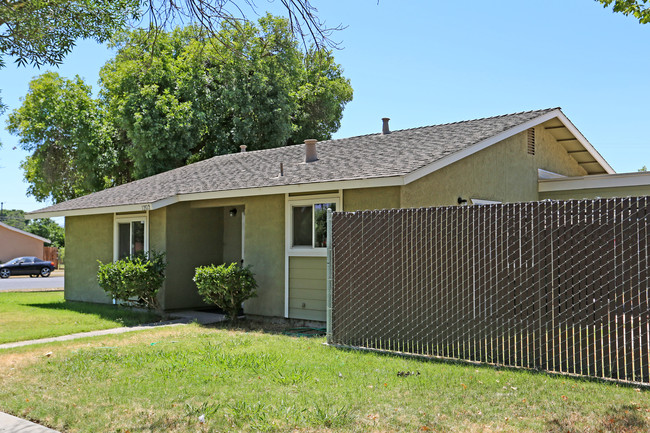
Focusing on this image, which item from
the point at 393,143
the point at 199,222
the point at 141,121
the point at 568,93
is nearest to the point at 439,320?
the point at 393,143

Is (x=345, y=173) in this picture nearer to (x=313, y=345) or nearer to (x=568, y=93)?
(x=313, y=345)

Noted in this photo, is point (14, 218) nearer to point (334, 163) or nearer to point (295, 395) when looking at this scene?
point (334, 163)

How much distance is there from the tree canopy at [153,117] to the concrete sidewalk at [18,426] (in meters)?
21.2

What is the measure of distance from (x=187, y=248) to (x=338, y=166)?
14.9 ft

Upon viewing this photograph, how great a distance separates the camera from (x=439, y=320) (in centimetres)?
774

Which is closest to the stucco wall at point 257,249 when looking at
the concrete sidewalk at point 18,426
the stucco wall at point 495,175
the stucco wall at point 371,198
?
the stucco wall at point 371,198

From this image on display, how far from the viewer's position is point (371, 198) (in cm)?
1043

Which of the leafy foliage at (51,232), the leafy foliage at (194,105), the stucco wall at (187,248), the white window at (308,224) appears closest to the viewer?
the white window at (308,224)

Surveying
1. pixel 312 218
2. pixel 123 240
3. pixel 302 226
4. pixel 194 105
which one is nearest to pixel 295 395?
pixel 312 218

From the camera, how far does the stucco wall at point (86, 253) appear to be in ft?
51.9

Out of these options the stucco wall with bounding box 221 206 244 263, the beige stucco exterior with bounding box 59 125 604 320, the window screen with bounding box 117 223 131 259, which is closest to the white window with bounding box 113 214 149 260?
the window screen with bounding box 117 223 131 259

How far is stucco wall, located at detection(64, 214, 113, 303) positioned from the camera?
1582cm

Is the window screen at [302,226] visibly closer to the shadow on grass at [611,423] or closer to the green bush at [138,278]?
the green bush at [138,278]

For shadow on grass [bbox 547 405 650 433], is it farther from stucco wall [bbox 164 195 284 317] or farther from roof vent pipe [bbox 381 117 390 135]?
roof vent pipe [bbox 381 117 390 135]
